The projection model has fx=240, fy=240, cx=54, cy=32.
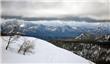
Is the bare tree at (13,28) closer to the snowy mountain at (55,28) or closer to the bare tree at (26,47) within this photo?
the snowy mountain at (55,28)

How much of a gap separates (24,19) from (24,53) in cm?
38

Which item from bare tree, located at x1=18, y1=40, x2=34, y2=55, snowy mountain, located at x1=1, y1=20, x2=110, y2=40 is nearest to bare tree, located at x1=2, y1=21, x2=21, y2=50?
snowy mountain, located at x1=1, y1=20, x2=110, y2=40

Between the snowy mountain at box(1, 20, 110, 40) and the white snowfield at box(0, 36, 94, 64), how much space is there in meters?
0.08

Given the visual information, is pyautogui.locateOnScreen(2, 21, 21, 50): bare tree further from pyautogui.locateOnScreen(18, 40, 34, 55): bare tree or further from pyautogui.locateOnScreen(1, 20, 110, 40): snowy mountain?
pyautogui.locateOnScreen(18, 40, 34, 55): bare tree

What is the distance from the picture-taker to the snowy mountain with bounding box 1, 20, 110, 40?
2.67 metres

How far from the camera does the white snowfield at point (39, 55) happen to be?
2619mm

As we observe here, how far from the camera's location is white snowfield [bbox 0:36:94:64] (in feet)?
8.59

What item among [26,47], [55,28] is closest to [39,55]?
[26,47]

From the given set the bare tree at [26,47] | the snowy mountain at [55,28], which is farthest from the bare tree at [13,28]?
the bare tree at [26,47]

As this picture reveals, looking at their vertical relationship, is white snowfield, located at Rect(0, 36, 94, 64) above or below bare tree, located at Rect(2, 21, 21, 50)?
below

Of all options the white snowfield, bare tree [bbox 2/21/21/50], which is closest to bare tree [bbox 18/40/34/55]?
the white snowfield

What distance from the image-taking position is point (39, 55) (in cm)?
263

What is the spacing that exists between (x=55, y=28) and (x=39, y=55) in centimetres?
35

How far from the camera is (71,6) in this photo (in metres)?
2.69
